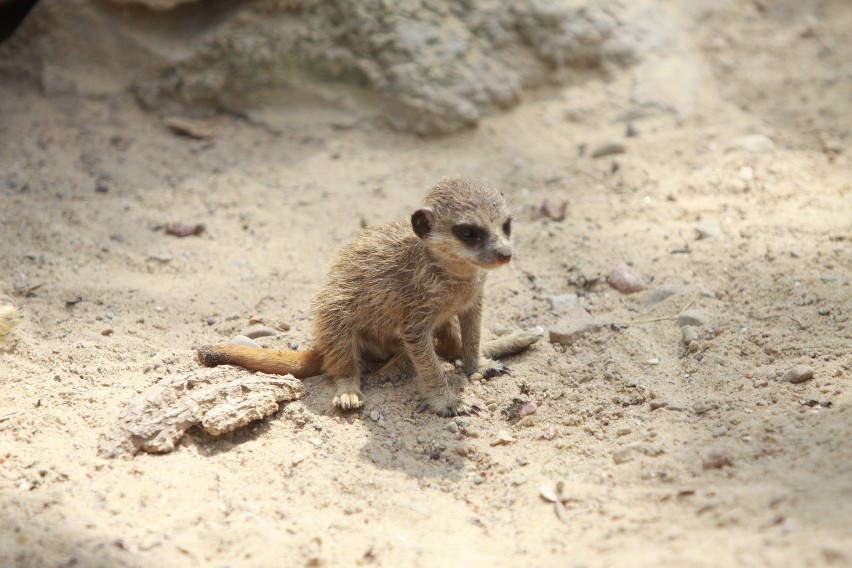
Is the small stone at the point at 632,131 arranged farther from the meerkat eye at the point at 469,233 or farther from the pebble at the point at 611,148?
the meerkat eye at the point at 469,233

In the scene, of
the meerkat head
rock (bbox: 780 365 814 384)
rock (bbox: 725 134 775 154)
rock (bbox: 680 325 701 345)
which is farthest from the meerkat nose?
rock (bbox: 725 134 775 154)

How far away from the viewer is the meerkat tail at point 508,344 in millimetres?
3588

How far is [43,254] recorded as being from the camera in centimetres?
401

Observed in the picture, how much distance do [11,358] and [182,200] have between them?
1.65 metres

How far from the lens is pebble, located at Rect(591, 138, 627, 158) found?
500 cm

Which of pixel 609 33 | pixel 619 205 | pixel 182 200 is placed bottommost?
pixel 182 200

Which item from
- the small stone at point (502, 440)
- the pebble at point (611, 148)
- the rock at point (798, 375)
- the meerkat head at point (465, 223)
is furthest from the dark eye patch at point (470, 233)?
the pebble at point (611, 148)

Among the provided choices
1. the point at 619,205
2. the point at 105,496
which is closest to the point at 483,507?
the point at 105,496

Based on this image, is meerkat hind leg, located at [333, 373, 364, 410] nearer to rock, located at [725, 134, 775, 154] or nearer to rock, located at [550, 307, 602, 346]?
rock, located at [550, 307, 602, 346]

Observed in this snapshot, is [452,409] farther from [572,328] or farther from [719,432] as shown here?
[719,432]

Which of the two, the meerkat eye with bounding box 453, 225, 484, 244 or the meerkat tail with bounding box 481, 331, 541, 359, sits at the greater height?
the meerkat eye with bounding box 453, 225, 484, 244

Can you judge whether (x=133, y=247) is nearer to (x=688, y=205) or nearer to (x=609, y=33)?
(x=688, y=205)

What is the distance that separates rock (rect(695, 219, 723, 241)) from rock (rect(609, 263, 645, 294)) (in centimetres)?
53

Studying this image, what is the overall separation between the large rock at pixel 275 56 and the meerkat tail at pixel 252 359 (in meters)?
2.39
